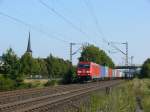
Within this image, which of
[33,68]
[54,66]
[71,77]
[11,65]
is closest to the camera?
[11,65]

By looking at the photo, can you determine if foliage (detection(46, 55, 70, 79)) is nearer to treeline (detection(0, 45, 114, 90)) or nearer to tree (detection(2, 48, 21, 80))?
treeline (detection(0, 45, 114, 90))

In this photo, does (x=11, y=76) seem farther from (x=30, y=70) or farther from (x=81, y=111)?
(x=30, y=70)

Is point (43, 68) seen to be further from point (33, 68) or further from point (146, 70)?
point (146, 70)

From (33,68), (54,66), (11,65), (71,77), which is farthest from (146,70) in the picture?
(11,65)

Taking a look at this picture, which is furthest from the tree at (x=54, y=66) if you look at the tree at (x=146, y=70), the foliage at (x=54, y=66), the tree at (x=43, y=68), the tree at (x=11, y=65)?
the tree at (x=11, y=65)

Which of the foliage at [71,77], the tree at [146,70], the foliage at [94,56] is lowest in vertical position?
the foliage at [71,77]

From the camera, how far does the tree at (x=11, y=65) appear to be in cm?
6195

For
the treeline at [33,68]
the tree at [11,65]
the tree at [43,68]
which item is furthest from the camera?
the tree at [43,68]

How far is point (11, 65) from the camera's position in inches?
2494

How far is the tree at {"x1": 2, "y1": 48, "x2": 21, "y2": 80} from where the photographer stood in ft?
203

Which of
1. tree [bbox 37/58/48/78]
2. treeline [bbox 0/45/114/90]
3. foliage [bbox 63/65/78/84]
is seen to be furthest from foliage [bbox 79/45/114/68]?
foliage [bbox 63/65/78/84]

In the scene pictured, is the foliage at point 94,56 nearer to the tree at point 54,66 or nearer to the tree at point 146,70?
the tree at point 54,66

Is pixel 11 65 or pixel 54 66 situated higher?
pixel 54 66

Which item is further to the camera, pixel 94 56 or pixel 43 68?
pixel 94 56
